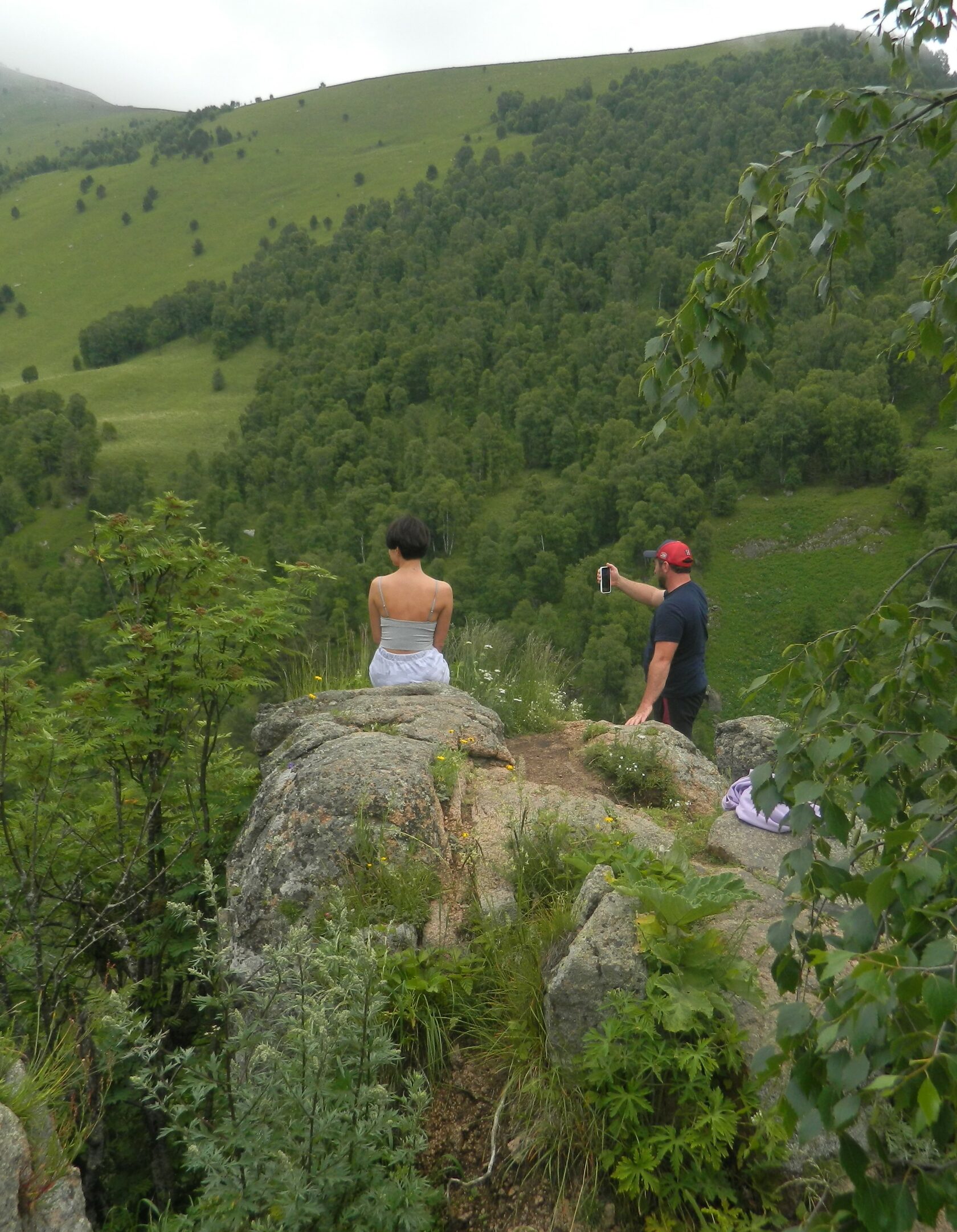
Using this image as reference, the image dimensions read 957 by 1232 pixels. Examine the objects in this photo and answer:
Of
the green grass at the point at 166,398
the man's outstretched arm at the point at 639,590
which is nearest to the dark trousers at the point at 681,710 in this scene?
the man's outstretched arm at the point at 639,590

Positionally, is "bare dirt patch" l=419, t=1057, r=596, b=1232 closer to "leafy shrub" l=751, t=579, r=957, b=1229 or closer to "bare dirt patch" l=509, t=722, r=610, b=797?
"leafy shrub" l=751, t=579, r=957, b=1229

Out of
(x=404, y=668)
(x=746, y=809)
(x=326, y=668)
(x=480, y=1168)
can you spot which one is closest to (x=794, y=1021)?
(x=480, y=1168)

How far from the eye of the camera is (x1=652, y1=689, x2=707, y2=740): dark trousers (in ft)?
22.2

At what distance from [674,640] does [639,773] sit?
1071mm

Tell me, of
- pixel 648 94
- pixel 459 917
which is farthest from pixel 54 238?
pixel 459 917

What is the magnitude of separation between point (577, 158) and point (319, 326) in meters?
61.5

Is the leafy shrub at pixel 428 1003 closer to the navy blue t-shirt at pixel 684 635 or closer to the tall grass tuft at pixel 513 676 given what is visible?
the navy blue t-shirt at pixel 684 635

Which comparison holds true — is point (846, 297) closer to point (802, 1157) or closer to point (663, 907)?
point (663, 907)

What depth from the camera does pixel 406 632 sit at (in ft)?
20.3

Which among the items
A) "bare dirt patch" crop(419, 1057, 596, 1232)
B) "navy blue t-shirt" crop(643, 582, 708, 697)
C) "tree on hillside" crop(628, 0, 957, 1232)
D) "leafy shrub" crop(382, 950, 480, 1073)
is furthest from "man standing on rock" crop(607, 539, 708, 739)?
"tree on hillside" crop(628, 0, 957, 1232)

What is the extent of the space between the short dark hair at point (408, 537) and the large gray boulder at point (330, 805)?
42.5 inches

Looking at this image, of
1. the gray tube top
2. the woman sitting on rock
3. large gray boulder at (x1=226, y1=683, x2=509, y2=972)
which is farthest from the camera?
the gray tube top

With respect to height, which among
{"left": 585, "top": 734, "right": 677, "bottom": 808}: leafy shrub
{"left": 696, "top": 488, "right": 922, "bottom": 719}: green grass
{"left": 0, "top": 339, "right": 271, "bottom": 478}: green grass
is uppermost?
{"left": 585, "top": 734, "right": 677, "bottom": 808}: leafy shrub

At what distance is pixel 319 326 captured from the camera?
13288 cm
